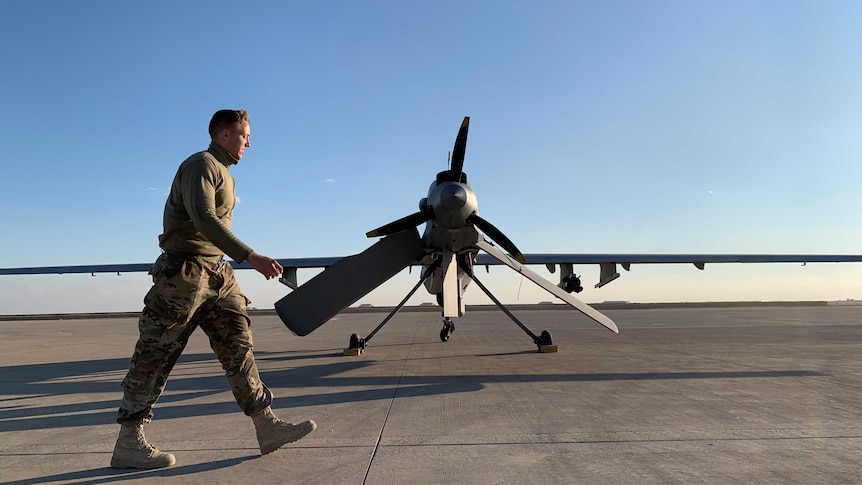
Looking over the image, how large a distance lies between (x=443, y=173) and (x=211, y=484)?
731 cm

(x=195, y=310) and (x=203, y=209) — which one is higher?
(x=203, y=209)

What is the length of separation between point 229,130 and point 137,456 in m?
2.42

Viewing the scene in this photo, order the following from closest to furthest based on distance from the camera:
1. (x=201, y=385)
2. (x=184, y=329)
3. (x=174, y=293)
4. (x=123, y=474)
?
(x=123, y=474) < (x=174, y=293) < (x=184, y=329) < (x=201, y=385)

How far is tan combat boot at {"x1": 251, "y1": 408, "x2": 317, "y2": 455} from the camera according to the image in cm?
354

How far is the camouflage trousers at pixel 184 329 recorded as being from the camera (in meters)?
3.50

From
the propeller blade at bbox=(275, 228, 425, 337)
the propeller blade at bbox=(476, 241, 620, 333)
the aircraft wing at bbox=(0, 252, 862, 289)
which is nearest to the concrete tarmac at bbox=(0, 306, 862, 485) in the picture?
the propeller blade at bbox=(476, 241, 620, 333)

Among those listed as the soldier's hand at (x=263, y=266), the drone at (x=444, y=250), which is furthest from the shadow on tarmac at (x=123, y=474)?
the drone at (x=444, y=250)

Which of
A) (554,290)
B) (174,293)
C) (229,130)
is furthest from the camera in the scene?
(554,290)

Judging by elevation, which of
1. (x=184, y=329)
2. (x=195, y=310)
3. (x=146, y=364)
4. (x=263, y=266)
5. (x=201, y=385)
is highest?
(x=263, y=266)

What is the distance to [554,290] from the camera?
9312 millimetres

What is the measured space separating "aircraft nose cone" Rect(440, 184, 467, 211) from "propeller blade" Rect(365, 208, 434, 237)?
0.52 metres

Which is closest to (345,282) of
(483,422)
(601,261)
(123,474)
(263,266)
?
(483,422)

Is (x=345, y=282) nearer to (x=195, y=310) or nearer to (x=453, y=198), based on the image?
(x=453, y=198)

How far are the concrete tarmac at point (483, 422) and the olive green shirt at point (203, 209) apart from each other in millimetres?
1492
